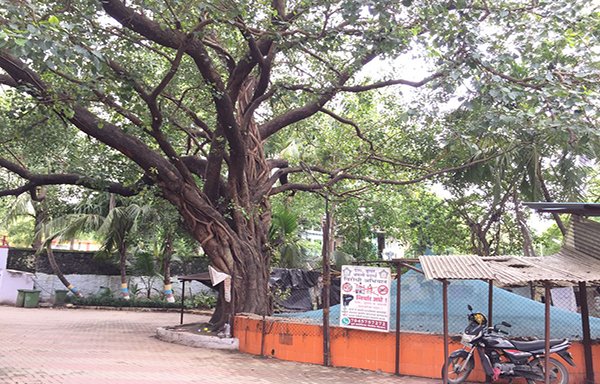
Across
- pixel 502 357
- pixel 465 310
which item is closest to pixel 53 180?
pixel 465 310

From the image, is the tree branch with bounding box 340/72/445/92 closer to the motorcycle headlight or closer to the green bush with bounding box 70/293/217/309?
the motorcycle headlight

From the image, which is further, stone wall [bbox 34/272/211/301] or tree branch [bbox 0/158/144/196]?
stone wall [bbox 34/272/211/301]

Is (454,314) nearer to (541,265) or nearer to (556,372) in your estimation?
(556,372)

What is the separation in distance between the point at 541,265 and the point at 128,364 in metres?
6.75

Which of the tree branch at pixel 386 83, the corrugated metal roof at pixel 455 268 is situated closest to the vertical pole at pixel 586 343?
the corrugated metal roof at pixel 455 268

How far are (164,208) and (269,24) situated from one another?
7635 mm

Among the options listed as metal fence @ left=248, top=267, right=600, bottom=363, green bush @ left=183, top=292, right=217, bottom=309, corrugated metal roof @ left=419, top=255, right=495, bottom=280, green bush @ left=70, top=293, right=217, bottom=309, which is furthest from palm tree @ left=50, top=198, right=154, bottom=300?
corrugated metal roof @ left=419, top=255, right=495, bottom=280

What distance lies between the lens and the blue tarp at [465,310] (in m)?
8.23

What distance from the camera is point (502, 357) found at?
24.6 ft

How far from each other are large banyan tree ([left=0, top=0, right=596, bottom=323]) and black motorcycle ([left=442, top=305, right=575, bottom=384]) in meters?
3.45

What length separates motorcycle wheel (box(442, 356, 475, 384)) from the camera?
7.43 metres

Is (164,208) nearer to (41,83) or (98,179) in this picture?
(98,179)

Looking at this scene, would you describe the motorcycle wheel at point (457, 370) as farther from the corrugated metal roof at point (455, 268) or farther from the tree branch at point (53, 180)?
the tree branch at point (53, 180)

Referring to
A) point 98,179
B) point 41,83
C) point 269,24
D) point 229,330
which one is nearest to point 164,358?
point 229,330
